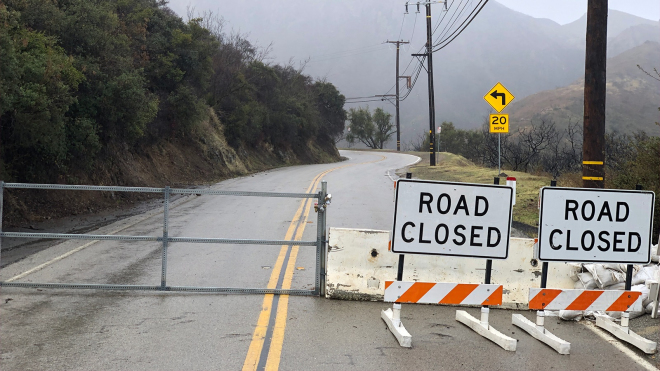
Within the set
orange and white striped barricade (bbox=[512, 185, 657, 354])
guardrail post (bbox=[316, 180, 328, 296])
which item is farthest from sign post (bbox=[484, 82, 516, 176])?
orange and white striped barricade (bbox=[512, 185, 657, 354])

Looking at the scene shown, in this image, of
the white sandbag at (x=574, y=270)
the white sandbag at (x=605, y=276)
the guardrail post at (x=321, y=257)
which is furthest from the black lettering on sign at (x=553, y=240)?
the guardrail post at (x=321, y=257)

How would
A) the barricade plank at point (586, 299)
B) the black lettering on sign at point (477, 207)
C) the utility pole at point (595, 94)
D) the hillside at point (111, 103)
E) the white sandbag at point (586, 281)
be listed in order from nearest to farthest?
the barricade plank at point (586, 299), the black lettering on sign at point (477, 207), the white sandbag at point (586, 281), the utility pole at point (595, 94), the hillside at point (111, 103)

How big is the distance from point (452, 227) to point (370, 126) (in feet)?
331

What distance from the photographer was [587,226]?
6.62m

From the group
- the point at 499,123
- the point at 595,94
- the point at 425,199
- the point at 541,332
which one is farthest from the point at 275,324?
the point at 499,123

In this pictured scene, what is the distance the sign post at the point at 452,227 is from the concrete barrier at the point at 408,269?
4.41 ft

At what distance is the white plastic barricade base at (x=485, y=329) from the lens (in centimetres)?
619

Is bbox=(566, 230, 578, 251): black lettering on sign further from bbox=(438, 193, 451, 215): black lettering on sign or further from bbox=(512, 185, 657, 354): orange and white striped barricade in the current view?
bbox=(438, 193, 451, 215): black lettering on sign

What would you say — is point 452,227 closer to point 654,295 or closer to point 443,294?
point 443,294

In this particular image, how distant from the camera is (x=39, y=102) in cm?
1380

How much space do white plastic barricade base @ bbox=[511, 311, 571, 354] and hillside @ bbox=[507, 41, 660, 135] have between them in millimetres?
110095

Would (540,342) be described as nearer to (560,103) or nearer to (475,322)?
(475,322)

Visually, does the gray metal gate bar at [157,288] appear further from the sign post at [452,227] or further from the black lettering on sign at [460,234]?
the black lettering on sign at [460,234]

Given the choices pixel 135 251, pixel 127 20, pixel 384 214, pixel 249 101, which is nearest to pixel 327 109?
pixel 249 101
